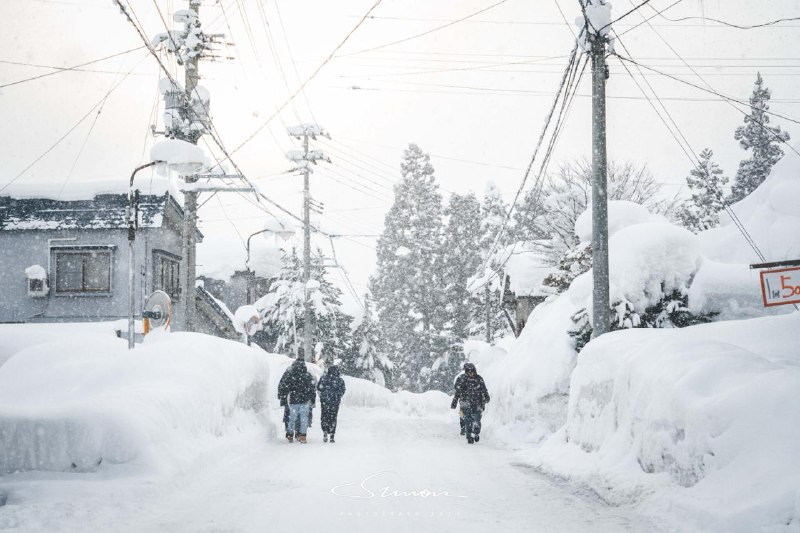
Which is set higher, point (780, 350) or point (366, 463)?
point (780, 350)

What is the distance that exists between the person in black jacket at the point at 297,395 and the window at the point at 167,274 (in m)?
14.6

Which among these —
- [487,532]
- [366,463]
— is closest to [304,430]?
[366,463]

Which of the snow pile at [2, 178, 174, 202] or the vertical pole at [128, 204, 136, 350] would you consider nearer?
the vertical pole at [128, 204, 136, 350]

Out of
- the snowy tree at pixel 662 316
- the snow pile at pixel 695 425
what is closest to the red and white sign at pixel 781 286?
the snow pile at pixel 695 425

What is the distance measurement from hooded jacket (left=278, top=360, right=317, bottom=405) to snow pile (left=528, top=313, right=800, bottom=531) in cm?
581

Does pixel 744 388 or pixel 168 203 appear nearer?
pixel 744 388

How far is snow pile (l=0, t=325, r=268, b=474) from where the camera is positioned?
8.06 metres

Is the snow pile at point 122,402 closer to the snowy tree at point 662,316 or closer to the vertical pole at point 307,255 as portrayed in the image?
the snowy tree at point 662,316

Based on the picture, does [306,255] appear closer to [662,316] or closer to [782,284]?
[662,316]

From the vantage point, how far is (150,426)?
877 centimetres

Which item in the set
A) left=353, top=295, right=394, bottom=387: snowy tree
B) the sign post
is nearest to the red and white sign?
the sign post

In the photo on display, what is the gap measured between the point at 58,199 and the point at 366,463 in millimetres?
23761

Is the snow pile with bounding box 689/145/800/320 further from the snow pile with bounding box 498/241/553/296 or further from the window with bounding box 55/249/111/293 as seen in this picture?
the window with bounding box 55/249/111/293

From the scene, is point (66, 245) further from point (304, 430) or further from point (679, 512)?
point (679, 512)
